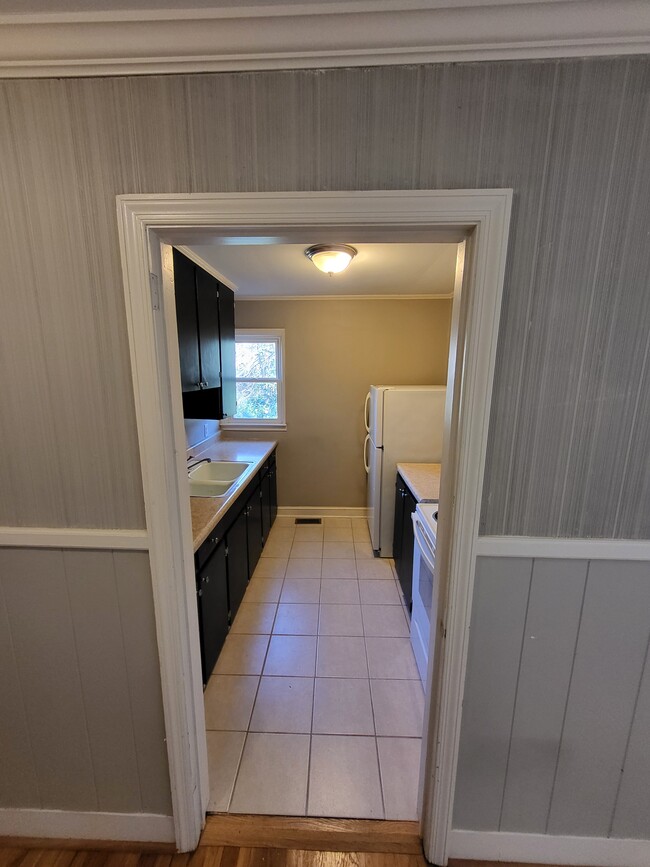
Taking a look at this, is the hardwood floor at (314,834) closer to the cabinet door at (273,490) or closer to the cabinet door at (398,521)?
the cabinet door at (398,521)

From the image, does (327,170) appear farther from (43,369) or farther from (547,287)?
(43,369)

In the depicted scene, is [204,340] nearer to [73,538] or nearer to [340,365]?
[73,538]

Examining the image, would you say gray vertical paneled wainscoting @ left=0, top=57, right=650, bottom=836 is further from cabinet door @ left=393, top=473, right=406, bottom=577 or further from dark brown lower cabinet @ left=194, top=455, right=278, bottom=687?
cabinet door @ left=393, top=473, right=406, bottom=577

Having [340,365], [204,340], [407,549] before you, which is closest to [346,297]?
[340,365]

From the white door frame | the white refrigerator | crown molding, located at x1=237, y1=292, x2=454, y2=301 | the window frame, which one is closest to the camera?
the white door frame

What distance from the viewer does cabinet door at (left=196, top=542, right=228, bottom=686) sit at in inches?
69.5

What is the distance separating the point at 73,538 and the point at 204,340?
1.43 metres

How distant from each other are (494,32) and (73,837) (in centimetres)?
275

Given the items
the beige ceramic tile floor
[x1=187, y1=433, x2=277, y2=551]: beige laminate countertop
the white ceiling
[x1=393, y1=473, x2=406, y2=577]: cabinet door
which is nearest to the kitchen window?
[x1=187, y1=433, x2=277, y2=551]: beige laminate countertop

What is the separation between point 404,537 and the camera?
106 inches

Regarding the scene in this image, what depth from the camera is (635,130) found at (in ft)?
2.77

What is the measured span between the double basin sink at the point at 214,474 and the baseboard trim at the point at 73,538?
1.67m

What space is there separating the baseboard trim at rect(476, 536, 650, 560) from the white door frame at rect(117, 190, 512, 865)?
0.22 ft

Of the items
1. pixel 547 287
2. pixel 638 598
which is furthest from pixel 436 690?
pixel 547 287
